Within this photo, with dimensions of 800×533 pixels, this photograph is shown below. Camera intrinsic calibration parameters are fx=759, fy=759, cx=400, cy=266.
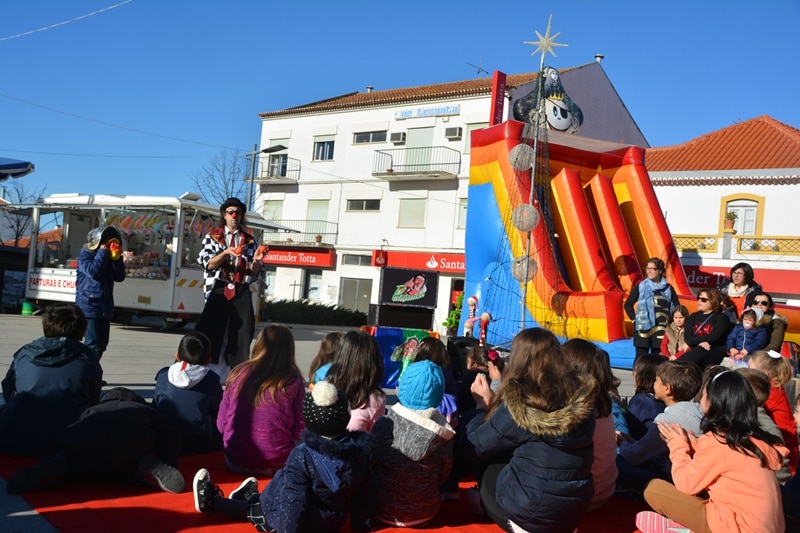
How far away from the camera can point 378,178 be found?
3058cm

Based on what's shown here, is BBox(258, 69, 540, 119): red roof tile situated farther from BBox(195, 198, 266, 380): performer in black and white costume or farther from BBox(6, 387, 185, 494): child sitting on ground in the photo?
BBox(6, 387, 185, 494): child sitting on ground

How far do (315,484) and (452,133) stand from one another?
85.7 ft

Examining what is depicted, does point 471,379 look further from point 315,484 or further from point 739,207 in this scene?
point 739,207

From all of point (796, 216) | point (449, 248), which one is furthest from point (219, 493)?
point (449, 248)

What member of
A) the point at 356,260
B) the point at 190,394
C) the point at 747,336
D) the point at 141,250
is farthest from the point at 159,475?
the point at 356,260

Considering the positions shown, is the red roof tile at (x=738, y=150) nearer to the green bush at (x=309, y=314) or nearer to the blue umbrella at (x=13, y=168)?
the green bush at (x=309, y=314)

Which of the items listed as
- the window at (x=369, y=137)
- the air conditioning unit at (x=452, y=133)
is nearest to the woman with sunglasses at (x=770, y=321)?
the air conditioning unit at (x=452, y=133)

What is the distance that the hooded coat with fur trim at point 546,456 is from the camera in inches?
134

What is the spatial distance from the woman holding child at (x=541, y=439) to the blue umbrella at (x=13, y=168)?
888cm

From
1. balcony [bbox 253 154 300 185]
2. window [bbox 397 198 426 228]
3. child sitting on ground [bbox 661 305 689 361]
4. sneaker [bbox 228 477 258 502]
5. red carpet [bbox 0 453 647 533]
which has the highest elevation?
balcony [bbox 253 154 300 185]

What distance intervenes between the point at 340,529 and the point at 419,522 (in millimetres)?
396

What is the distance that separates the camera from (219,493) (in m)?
3.77

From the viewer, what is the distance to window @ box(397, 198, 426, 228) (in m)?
29.6

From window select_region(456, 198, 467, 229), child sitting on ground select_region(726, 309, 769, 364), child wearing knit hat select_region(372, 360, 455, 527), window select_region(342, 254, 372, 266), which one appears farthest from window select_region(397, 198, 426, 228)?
child wearing knit hat select_region(372, 360, 455, 527)
